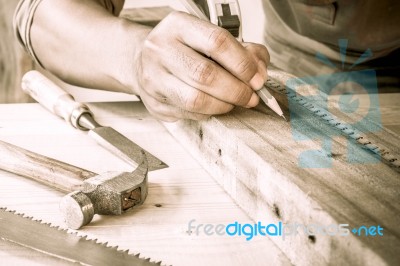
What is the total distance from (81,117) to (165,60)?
336 mm

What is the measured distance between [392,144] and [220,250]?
40 cm

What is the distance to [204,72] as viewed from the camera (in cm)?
105

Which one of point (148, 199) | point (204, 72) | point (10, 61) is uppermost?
point (204, 72)

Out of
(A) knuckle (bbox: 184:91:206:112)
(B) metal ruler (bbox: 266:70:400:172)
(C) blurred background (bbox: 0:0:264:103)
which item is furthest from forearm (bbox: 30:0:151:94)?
(C) blurred background (bbox: 0:0:264:103)

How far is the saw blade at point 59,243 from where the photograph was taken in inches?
33.1

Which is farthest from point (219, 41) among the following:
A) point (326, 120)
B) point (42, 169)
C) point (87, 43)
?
point (87, 43)

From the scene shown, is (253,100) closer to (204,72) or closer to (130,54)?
(204,72)

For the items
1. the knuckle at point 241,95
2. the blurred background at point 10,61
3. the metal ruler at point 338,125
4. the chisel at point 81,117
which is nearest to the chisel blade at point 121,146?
the chisel at point 81,117

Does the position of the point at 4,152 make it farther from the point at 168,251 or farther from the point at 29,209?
the point at 168,251

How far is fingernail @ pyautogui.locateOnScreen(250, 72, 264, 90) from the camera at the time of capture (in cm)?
107

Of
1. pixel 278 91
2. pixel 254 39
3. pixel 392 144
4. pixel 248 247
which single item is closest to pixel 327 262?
pixel 248 247

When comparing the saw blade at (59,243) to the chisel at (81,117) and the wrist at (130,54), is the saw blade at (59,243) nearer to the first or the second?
the chisel at (81,117)

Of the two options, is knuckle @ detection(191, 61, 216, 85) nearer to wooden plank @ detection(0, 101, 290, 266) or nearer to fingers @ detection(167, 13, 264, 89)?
fingers @ detection(167, 13, 264, 89)

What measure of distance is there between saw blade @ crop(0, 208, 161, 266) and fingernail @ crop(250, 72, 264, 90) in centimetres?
43
